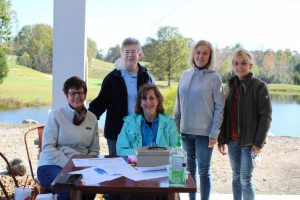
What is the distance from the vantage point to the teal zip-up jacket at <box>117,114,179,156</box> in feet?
7.34

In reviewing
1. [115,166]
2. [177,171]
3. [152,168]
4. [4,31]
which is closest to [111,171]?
[115,166]

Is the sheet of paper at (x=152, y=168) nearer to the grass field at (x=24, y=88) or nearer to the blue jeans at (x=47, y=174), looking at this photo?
the blue jeans at (x=47, y=174)

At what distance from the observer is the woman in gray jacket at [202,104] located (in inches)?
Answer: 102

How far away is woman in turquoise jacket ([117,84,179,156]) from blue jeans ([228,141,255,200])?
21.1 inches

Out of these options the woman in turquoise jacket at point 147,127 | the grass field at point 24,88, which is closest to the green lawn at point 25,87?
the grass field at point 24,88

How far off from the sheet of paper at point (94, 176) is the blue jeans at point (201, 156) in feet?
3.36

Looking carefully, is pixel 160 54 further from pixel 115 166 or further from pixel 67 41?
pixel 115 166

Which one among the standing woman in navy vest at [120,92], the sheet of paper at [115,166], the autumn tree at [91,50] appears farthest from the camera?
the autumn tree at [91,50]

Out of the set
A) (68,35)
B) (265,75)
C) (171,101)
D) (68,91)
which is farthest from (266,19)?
(68,91)

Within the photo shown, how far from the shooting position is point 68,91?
2391mm

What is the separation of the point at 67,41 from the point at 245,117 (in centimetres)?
135

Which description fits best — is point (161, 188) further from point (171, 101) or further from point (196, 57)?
point (171, 101)

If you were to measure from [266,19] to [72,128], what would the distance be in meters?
2.54

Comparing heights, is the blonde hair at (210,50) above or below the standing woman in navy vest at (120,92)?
above
